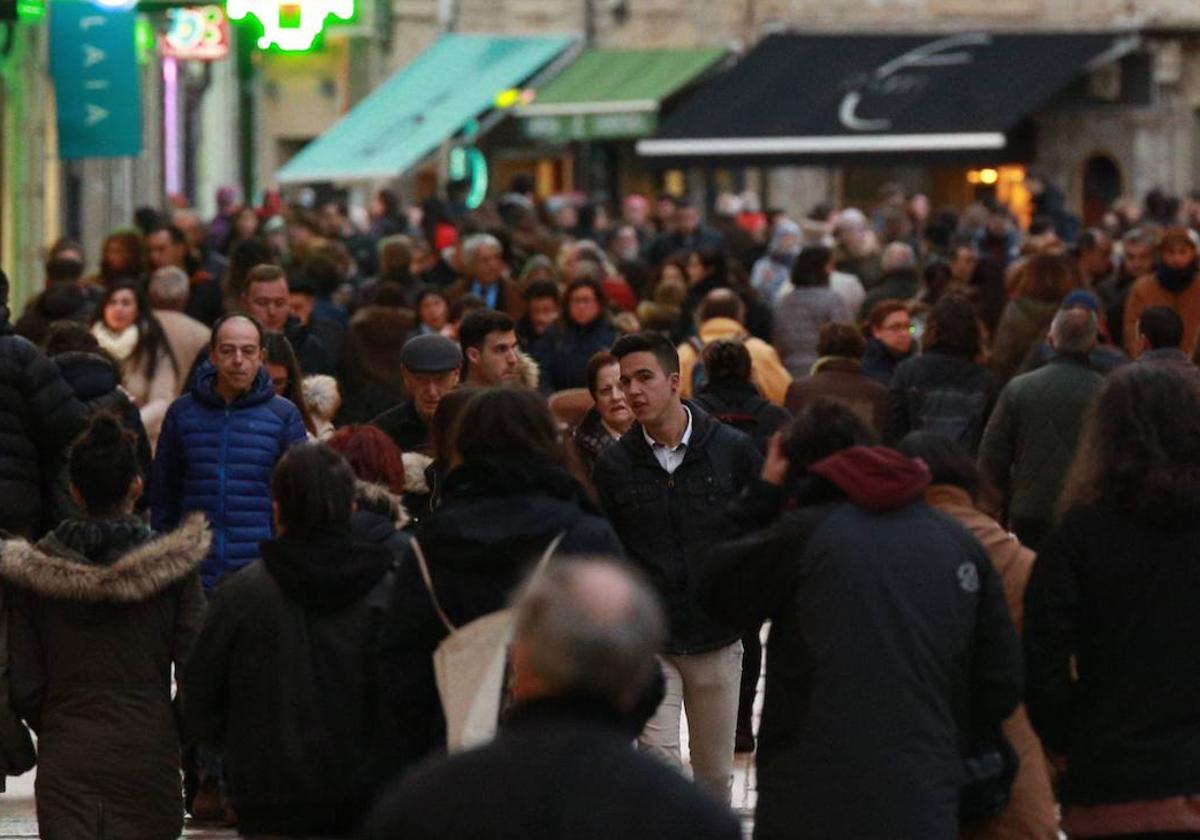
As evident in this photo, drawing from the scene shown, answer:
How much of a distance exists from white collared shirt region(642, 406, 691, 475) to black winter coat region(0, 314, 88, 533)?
2.41 meters

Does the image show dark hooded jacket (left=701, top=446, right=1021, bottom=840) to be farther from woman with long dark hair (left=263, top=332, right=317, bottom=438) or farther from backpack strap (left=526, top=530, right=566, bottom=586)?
woman with long dark hair (left=263, top=332, right=317, bottom=438)

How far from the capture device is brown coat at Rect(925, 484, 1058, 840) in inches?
309

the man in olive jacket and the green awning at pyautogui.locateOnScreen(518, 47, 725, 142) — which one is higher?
the green awning at pyautogui.locateOnScreen(518, 47, 725, 142)

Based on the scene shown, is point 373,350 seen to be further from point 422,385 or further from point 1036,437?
point 422,385

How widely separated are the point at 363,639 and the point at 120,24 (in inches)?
752

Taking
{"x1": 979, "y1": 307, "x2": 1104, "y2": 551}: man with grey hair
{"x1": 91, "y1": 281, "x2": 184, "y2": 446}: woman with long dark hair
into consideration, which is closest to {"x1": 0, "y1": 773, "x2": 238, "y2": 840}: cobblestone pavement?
{"x1": 91, "y1": 281, "x2": 184, "y2": 446}: woman with long dark hair

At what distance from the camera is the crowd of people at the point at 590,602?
7.20 metres

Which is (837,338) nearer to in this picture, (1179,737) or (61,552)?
(61,552)

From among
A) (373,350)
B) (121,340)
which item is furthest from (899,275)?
(121,340)

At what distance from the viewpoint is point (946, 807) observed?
7.29m

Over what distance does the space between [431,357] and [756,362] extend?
460 cm

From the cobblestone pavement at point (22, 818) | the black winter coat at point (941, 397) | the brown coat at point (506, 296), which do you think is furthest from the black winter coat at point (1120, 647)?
the brown coat at point (506, 296)

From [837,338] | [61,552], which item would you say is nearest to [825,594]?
[61,552]

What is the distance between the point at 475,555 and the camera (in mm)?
7469
